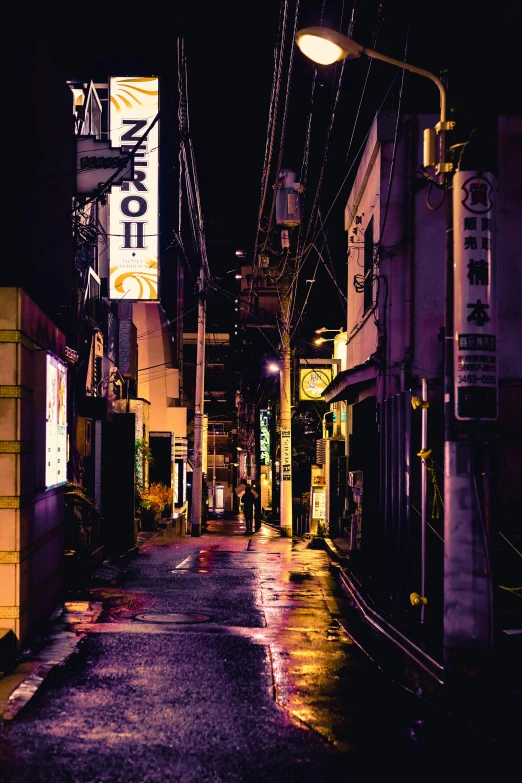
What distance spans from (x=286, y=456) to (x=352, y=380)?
12.9 m

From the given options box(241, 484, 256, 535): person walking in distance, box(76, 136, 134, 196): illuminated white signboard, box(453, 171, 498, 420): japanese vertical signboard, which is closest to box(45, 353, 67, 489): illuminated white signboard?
box(453, 171, 498, 420): japanese vertical signboard

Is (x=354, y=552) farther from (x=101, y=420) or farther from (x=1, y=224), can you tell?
(x=1, y=224)

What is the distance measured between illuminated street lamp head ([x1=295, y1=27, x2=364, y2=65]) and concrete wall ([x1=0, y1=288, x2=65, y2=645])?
4.20 m

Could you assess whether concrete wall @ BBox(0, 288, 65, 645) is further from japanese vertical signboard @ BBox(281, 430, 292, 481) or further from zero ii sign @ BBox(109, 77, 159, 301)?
japanese vertical signboard @ BBox(281, 430, 292, 481)

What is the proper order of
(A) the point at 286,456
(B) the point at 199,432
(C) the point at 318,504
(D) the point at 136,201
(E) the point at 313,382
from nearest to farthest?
(D) the point at 136,201 → (C) the point at 318,504 → (E) the point at 313,382 → (A) the point at 286,456 → (B) the point at 199,432

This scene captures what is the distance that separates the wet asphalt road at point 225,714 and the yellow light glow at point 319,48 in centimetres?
665

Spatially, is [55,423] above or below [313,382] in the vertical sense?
below

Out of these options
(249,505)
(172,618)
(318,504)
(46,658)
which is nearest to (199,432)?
(249,505)

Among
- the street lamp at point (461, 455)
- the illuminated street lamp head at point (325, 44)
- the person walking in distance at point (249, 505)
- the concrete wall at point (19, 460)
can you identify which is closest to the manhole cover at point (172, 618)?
the concrete wall at point (19, 460)

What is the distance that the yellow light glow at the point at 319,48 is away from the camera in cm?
788

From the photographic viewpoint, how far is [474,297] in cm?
812

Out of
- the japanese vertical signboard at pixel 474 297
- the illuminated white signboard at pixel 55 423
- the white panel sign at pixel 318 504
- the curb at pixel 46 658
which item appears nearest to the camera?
the curb at pixel 46 658

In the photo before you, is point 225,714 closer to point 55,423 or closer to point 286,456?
point 55,423

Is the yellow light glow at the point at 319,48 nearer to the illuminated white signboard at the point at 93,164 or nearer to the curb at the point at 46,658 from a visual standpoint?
the curb at the point at 46,658
